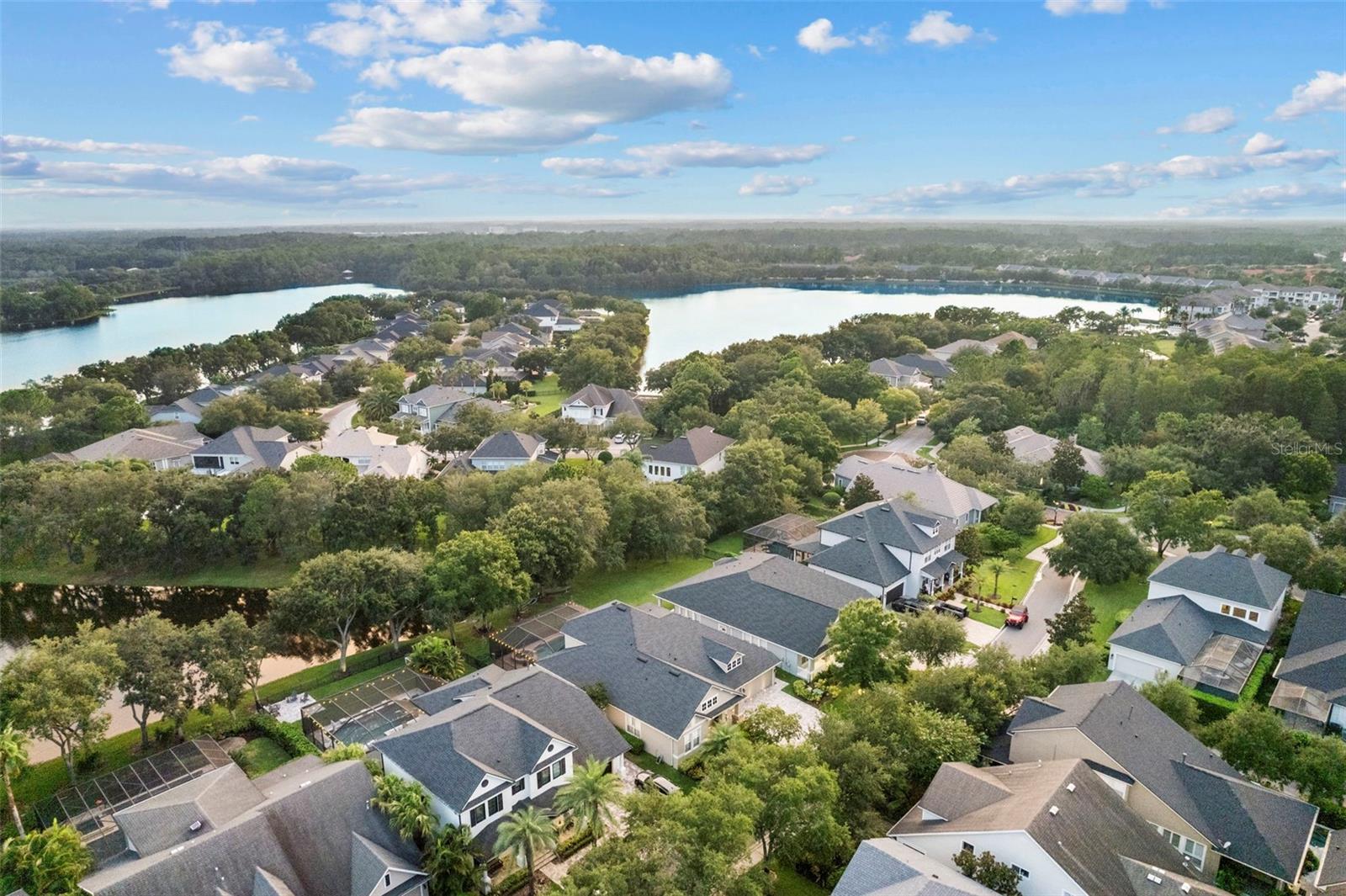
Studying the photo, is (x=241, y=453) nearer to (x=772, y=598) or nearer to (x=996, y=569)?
(x=772, y=598)

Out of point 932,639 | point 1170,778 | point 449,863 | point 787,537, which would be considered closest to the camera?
point 449,863

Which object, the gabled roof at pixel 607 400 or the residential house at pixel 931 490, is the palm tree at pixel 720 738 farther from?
the gabled roof at pixel 607 400

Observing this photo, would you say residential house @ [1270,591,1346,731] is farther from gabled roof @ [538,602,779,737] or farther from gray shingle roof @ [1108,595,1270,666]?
gabled roof @ [538,602,779,737]

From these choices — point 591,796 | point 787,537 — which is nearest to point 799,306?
point 787,537

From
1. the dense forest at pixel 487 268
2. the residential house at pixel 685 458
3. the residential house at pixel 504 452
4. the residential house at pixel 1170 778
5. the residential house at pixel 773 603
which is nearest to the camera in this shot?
the residential house at pixel 1170 778

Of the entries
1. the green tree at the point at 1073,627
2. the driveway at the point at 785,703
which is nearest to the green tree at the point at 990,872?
the driveway at the point at 785,703

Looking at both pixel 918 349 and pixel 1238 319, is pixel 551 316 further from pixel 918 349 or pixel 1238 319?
pixel 1238 319

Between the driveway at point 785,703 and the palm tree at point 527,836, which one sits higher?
the palm tree at point 527,836
